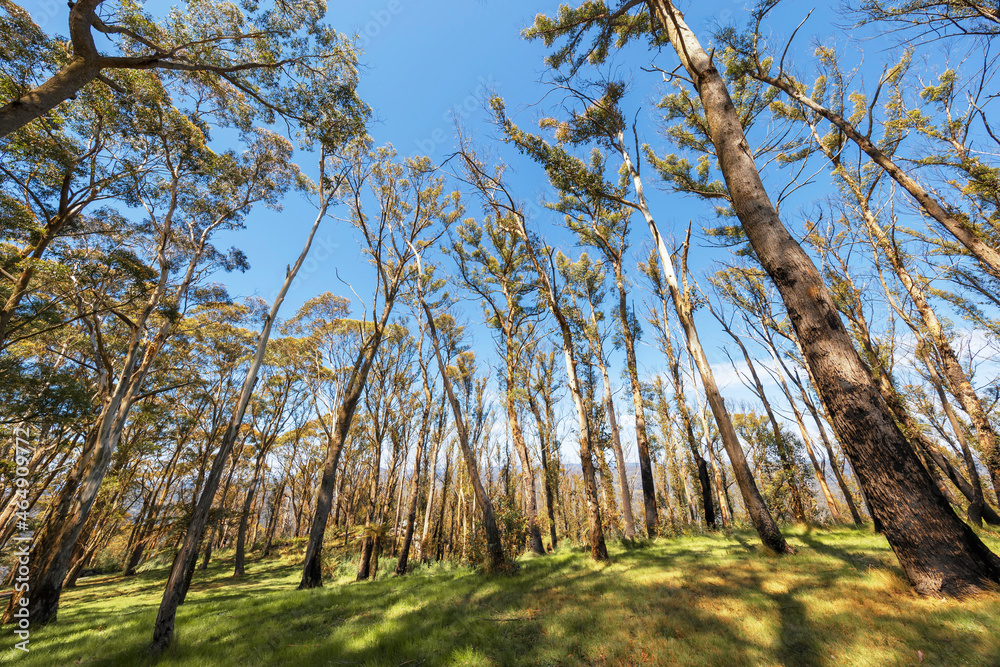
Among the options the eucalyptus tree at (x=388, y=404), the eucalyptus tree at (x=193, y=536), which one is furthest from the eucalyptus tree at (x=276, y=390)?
the eucalyptus tree at (x=193, y=536)

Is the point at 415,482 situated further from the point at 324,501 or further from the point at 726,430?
the point at 726,430

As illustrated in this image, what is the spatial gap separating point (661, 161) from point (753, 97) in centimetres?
235

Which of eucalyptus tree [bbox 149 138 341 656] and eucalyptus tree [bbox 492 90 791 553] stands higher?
eucalyptus tree [bbox 492 90 791 553]

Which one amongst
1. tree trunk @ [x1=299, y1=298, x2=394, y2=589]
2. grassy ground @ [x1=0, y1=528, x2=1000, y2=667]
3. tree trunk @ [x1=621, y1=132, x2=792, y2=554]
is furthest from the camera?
tree trunk @ [x1=299, y1=298, x2=394, y2=589]

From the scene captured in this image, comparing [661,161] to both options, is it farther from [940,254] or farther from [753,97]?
[940,254]

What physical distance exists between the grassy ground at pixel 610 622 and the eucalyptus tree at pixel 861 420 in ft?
0.90

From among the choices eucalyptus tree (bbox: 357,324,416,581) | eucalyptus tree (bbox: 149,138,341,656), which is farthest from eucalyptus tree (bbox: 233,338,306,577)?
eucalyptus tree (bbox: 149,138,341,656)

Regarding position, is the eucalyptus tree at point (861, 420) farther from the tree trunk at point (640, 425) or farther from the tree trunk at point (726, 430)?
the tree trunk at point (640, 425)

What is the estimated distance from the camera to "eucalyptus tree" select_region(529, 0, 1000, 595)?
2676 millimetres

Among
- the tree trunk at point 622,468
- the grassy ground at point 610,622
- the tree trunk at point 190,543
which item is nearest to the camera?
the grassy ground at point 610,622

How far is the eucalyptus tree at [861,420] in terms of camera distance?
2.68 meters

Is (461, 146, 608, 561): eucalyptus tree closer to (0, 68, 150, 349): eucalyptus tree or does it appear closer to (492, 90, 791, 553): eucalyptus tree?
(492, 90, 791, 553): eucalyptus tree

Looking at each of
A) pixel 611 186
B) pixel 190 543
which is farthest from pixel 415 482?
pixel 611 186

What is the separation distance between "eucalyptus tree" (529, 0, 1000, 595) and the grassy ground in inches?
10.8
